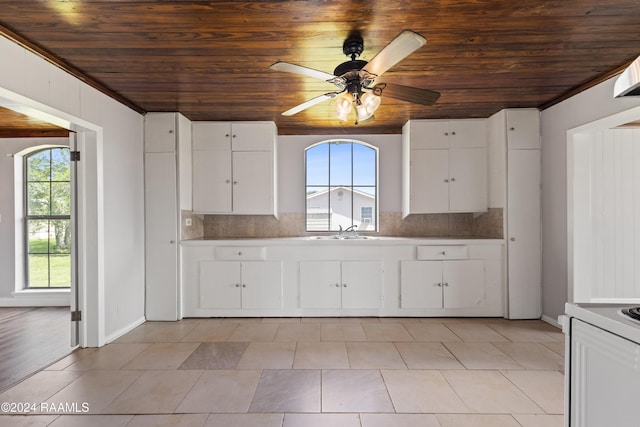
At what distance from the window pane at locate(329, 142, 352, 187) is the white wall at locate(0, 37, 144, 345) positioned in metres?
→ 2.44

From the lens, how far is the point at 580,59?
287cm

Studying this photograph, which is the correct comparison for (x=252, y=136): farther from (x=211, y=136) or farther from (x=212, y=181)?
(x=212, y=181)

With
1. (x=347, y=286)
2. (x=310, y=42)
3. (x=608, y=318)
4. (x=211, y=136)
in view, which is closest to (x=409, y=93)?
(x=310, y=42)

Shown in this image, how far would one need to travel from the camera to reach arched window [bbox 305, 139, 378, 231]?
16.7ft

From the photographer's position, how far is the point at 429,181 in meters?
4.59

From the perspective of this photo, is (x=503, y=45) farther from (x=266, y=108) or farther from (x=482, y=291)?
(x=482, y=291)

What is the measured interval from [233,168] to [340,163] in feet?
4.90

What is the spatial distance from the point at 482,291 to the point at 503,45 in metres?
2.73

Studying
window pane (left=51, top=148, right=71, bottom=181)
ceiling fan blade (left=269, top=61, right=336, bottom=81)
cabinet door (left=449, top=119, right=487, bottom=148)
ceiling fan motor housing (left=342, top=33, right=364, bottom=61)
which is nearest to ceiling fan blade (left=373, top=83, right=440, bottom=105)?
ceiling fan motor housing (left=342, top=33, right=364, bottom=61)

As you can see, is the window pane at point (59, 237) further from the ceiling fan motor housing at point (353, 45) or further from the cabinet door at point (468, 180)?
the cabinet door at point (468, 180)

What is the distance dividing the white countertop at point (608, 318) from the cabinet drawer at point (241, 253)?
3.31 m

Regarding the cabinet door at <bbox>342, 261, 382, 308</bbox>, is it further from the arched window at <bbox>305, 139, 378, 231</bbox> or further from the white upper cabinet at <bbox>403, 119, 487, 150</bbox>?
the white upper cabinet at <bbox>403, 119, 487, 150</bbox>

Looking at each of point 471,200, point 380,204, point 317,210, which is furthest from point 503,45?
point 317,210

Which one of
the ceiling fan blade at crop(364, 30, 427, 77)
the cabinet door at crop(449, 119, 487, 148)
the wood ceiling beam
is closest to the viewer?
the ceiling fan blade at crop(364, 30, 427, 77)
